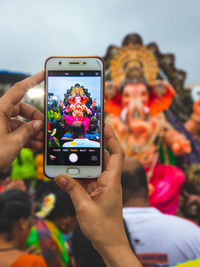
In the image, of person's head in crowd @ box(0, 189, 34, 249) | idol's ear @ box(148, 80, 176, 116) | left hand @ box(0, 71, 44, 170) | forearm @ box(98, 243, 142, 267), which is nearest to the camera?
forearm @ box(98, 243, 142, 267)

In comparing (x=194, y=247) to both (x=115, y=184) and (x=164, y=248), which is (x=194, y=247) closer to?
(x=164, y=248)

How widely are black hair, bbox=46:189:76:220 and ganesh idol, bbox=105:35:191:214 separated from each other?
275 cm

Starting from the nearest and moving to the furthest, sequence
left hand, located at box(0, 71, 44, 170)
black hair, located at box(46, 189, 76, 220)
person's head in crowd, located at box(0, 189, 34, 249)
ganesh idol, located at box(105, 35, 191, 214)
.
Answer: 1. left hand, located at box(0, 71, 44, 170)
2. person's head in crowd, located at box(0, 189, 34, 249)
3. black hair, located at box(46, 189, 76, 220)
4. ganesh idol, located at box(105, 35, 191, 214)

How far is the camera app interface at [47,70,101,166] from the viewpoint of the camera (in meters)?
0.79

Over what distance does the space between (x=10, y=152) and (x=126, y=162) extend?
2.68 ft

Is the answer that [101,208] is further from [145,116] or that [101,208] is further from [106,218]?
[145,116]

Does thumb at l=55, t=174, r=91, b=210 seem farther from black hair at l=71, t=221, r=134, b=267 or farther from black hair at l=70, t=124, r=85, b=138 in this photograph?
black hair at l=71, t=221, r=134, b=267

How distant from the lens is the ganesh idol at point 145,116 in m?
4.46

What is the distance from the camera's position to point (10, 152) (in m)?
0.70

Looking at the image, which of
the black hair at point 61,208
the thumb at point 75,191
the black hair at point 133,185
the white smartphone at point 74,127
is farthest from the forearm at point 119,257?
the black hair at point 61,208

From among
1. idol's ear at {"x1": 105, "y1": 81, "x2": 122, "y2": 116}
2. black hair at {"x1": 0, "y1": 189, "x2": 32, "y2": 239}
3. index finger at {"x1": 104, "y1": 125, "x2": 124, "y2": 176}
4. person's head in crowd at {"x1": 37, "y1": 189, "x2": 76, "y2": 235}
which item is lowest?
person's head in crowd at {"x1": 37, "y1": 189, "x2": 76, "y2": 235}

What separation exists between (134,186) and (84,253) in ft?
1.34

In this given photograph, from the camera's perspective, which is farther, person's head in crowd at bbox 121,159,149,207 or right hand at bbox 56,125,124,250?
person's head in crowd at bbox 121,159,149,207

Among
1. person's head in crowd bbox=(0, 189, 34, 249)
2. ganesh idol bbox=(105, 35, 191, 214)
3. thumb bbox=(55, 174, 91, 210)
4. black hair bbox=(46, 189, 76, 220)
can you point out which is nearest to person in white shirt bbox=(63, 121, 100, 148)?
thumb bbox=(55, 174, 91, 210)
